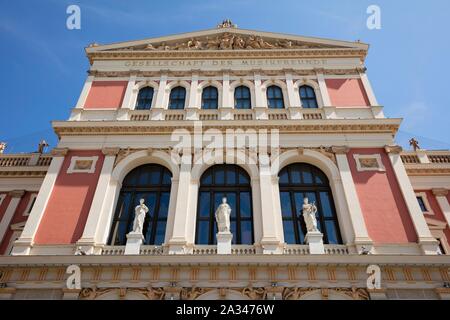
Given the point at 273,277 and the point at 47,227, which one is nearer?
the point at 273,277

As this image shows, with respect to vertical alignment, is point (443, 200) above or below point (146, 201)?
above

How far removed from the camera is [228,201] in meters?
15.8

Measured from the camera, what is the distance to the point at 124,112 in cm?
1867

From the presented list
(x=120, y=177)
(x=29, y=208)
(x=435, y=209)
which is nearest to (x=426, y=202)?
(x=435, y=209)

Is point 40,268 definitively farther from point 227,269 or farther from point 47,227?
point 227,269

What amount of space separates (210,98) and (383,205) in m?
9.85

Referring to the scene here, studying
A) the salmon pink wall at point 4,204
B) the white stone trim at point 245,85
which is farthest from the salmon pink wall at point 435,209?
the salmon pink wall at point 4,204

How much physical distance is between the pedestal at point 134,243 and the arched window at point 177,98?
780 centimetres

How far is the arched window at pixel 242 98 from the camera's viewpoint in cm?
1941

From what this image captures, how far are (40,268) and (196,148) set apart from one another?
25.1 ft

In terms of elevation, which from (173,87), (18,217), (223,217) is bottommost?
(223,217)

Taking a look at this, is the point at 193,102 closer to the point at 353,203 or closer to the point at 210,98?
the point at 210,98

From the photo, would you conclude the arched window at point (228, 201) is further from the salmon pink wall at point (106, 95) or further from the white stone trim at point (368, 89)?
the white stone trim at point (368, 89)
